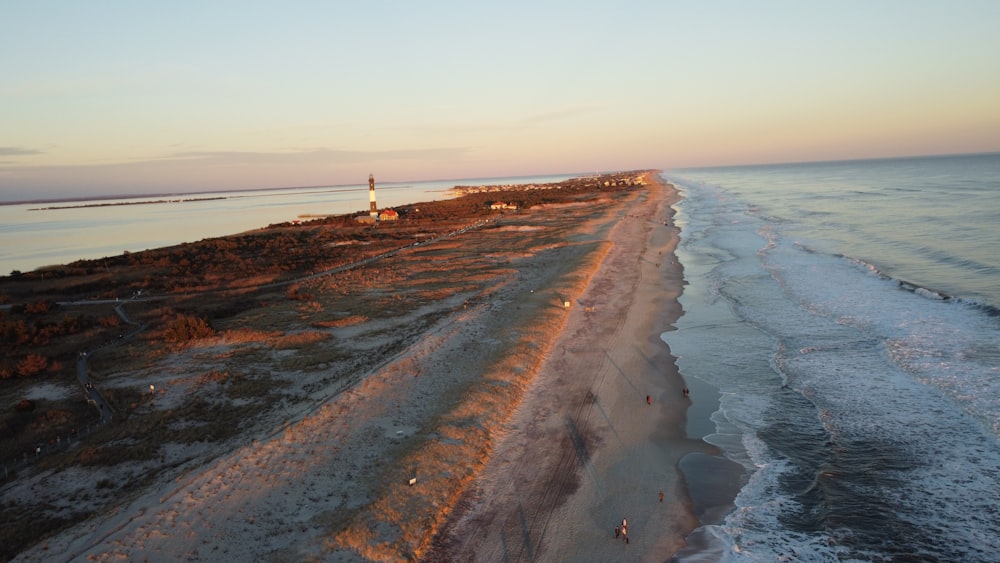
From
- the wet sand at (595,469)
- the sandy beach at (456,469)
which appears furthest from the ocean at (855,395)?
the sandy beach at (456,469)

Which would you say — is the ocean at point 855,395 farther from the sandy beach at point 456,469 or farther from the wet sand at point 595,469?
the sandy beach at point 456,469

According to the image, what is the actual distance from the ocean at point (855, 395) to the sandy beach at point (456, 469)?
5.18 feet

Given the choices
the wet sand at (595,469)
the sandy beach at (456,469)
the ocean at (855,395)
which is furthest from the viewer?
the ocean at (855,395)

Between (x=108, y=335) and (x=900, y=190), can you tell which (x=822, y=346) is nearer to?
(x=108, y=335)

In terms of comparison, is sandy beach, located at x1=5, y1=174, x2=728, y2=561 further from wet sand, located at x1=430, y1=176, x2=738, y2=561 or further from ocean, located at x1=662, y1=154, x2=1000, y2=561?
ocean, located at x1=662, y1=154, x2=1000, y2=561

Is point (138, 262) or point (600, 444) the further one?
point (138, 262)

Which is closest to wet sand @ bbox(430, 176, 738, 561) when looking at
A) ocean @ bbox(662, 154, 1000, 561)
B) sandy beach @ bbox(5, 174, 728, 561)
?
sandy beach @ bbox(5, 174, 728, 561)

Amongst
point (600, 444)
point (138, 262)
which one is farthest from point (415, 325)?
point (138, 262)

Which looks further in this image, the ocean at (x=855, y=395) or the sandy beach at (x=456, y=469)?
the ocean at (x=855, y=395)

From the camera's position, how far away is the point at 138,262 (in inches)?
1918

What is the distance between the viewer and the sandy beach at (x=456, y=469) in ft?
34.9

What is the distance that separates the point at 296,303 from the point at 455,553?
22503mm

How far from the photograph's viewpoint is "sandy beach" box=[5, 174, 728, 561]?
10.6 m

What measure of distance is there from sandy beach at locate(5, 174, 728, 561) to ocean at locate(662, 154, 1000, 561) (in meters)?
1.58
